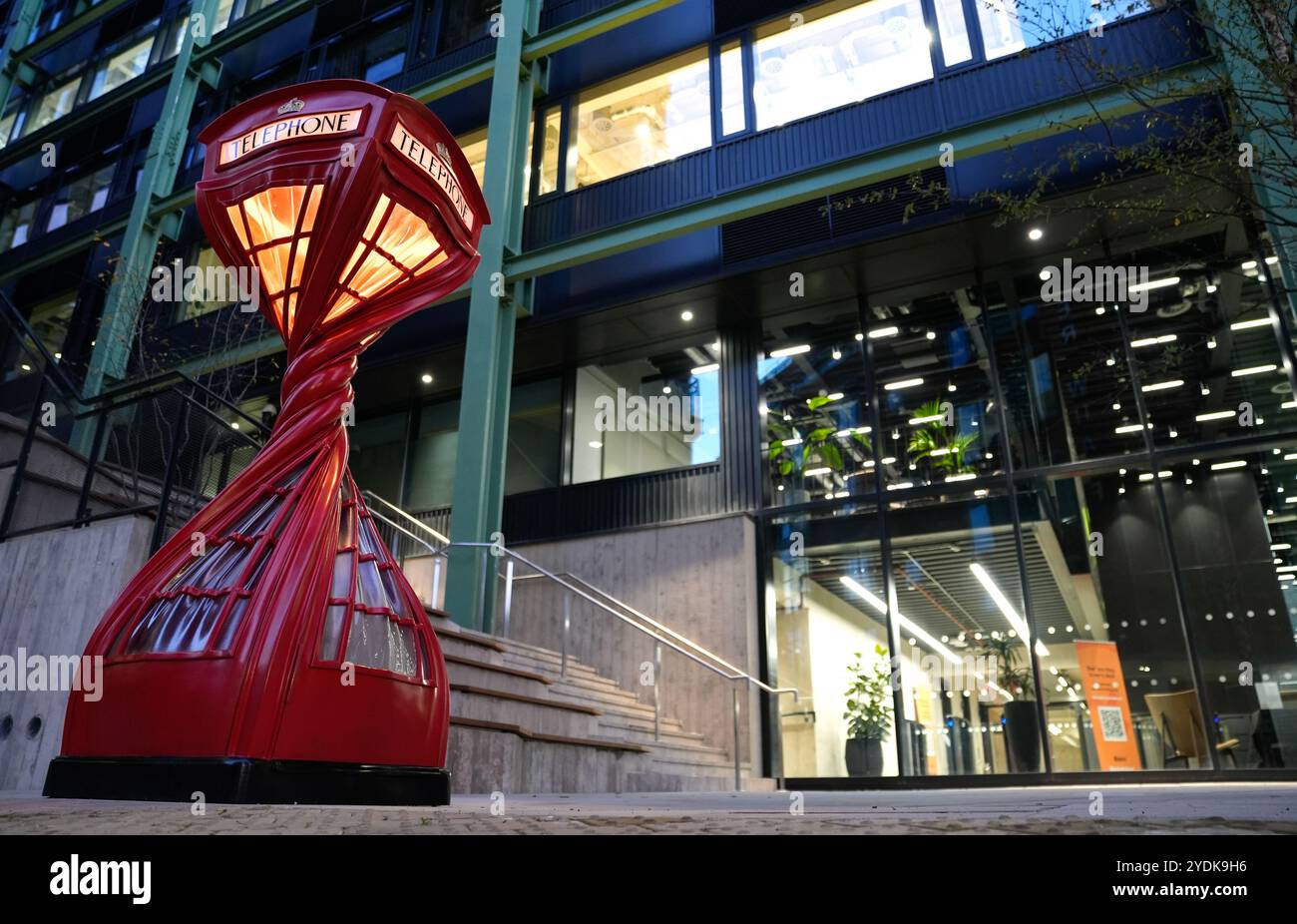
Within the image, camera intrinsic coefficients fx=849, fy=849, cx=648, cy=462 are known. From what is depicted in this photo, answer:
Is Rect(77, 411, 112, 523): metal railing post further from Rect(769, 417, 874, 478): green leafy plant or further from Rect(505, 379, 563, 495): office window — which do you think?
Rect(769, 417, 874, 478): green leafy plant

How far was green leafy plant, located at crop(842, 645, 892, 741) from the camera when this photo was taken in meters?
9.86

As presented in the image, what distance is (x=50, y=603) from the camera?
5.34 metres

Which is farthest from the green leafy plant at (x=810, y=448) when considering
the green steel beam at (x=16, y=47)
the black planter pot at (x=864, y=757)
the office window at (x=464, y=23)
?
the green steel beam at (x=16, y=47)

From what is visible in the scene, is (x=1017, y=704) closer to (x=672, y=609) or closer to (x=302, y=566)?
(x=672, y=609)

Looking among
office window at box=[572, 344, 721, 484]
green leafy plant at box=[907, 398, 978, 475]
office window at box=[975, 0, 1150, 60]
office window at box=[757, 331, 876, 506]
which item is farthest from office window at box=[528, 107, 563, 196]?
green leafy plant at box=[907, 398, 978, 475]

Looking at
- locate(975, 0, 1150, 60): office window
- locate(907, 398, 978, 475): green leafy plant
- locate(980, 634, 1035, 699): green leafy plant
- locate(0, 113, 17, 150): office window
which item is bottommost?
locate(980, 634, 1035, 699): green leafy plant

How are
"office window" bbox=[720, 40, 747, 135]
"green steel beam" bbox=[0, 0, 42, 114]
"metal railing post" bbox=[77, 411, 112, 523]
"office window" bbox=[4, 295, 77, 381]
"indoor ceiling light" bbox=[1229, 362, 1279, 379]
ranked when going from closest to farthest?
"metal railing post" bbox=[77, 411, 112, 523] < "indoor ceiling light" bbox=[1229, 362, 1279, 379] < "office window" bbox=[720, 40, 747, 135] < "office window" bbox=[4, 295, 77, 381] < "green steel beam" bbox=[0, 0, 42, 114]

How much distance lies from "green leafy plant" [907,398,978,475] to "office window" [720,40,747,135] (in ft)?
15.2

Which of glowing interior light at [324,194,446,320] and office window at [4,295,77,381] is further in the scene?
office window at [4,295,77,381]

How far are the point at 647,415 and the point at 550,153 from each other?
436cm

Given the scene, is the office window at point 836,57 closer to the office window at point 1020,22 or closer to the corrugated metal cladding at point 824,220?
the office window at point 1020,22

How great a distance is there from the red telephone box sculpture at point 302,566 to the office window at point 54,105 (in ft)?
72.6

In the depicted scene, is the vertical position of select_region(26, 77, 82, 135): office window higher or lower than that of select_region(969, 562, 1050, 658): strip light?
higher
